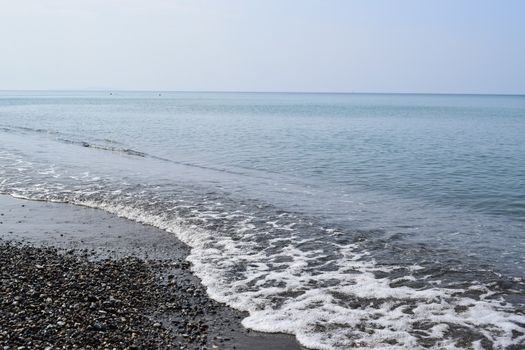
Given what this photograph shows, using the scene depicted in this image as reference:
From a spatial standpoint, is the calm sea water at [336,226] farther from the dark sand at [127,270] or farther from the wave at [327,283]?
the dark sand at [127,270]

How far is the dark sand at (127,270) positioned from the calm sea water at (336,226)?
76cm

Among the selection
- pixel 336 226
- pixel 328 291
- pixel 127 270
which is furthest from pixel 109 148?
pixel 328 291

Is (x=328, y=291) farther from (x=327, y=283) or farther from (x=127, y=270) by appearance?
(x=127, y=270)

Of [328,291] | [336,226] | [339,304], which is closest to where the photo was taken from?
[339,304]

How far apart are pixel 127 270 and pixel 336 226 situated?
8.88m

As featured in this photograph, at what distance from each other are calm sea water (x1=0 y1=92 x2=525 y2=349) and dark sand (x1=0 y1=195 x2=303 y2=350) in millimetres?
756

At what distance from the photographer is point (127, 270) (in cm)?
1346

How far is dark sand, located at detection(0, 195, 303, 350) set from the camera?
9891mm

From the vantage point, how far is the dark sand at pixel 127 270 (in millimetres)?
9891

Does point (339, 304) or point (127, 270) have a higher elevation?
point (127, 270)

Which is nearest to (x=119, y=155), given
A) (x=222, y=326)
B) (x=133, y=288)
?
(x=133, y=288)

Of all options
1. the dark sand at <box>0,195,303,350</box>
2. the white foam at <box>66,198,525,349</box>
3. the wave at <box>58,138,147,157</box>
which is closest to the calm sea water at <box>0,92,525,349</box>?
the white foam at <box>66,198,525,349</box>

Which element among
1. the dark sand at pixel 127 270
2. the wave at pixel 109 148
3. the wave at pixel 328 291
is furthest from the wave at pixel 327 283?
the wave at pixel 109 148

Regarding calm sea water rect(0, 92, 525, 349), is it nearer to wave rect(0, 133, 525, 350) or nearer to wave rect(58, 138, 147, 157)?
wave rect(0, 133, 525, 350)
